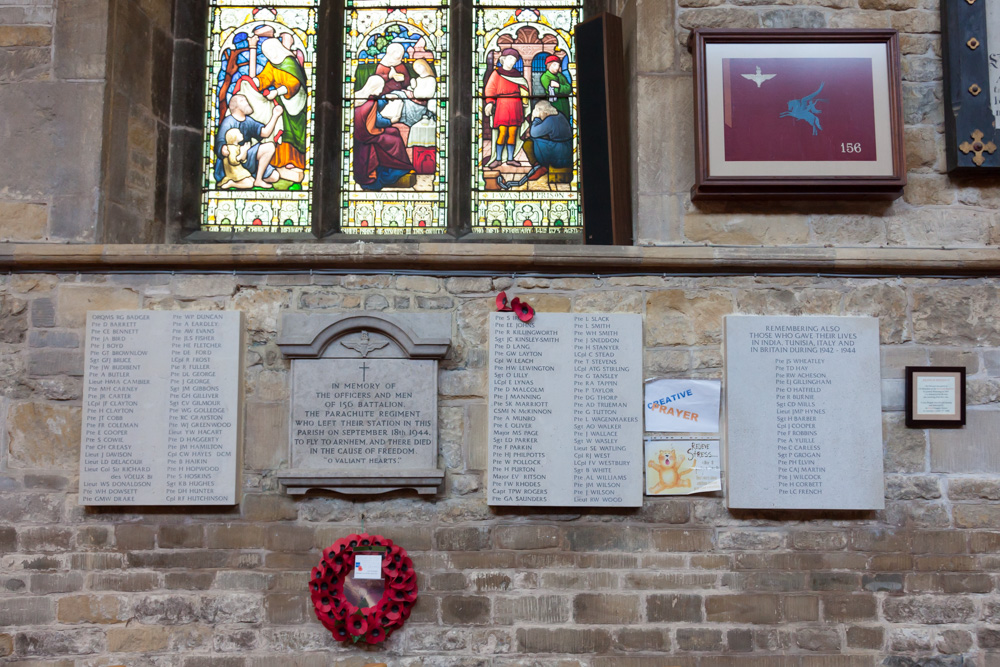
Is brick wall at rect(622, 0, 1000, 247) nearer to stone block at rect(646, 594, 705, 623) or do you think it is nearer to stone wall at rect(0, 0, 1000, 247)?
stone wall at rect(0, 0, 1000, 247)

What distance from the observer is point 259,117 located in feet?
12.6

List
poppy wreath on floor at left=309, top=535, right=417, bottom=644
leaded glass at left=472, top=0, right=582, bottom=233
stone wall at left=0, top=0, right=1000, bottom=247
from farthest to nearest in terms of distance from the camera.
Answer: leaded glass at left=472, top=0, right=582, bottom=233, stone wall at left=0, top=0, right=1000, bottom=247, poppy wreath on floor at left=309, top=535, right=417, bottom=644

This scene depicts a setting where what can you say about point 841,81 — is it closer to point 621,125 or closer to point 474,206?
point 621,125

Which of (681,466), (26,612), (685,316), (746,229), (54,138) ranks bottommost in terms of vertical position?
(26,612)

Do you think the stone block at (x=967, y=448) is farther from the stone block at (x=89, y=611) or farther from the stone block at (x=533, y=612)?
the stone block at (x=89, y=611)

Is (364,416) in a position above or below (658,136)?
below

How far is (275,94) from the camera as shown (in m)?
3.85

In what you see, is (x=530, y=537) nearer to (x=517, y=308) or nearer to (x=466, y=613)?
(x=466, y=613)

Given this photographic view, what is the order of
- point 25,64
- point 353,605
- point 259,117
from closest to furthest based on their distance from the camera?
point 353,605 → point 25,64 → point 259,117

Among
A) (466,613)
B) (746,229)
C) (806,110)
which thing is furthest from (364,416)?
(806,110)

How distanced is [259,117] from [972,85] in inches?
131

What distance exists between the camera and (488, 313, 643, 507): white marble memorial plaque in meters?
3.12

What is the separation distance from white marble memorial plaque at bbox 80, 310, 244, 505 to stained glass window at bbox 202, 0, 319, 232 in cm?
81

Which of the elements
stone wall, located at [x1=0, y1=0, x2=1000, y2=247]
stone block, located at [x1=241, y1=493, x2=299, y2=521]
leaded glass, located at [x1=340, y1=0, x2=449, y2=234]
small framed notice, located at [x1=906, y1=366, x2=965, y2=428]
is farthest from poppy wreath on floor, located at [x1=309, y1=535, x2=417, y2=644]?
small framed notice, located at [x1=906, y1=366, x2=965, y2=428]
